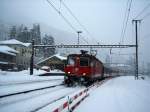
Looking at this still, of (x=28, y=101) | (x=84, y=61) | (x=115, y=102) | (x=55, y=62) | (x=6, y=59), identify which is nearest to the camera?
(x=28, y=101)

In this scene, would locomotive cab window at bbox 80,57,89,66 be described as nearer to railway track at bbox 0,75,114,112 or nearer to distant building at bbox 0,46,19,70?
railway track at bbox 0,75,114,112

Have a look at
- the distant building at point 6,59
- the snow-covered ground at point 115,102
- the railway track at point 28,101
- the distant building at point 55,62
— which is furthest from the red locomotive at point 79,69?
the distant building at point 55,62

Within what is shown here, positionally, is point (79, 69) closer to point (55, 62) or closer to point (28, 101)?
point (28, 101)

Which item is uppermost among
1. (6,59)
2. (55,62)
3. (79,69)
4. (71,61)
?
(6,59)

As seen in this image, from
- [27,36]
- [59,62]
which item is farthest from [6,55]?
[27,36]

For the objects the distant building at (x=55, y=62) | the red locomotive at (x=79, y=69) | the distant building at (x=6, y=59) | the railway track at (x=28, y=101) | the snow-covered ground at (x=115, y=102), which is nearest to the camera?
the railway track at (x=28, y=101)

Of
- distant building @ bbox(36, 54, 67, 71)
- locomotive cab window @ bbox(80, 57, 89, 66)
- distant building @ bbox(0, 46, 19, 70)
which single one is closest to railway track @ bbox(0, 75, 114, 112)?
locomotive cab window @ bbox(80, 57, 89, 66)

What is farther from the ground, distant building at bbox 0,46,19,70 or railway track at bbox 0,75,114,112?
distant building at bbox 0,46,19,70

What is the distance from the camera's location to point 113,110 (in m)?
11.4

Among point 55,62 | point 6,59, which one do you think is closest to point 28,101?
point 6,59

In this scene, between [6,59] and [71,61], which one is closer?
[71,61]

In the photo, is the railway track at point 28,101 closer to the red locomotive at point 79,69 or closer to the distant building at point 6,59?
the red locomotive at point 79,69

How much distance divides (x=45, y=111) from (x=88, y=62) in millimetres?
15894

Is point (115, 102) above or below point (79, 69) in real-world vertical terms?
below
